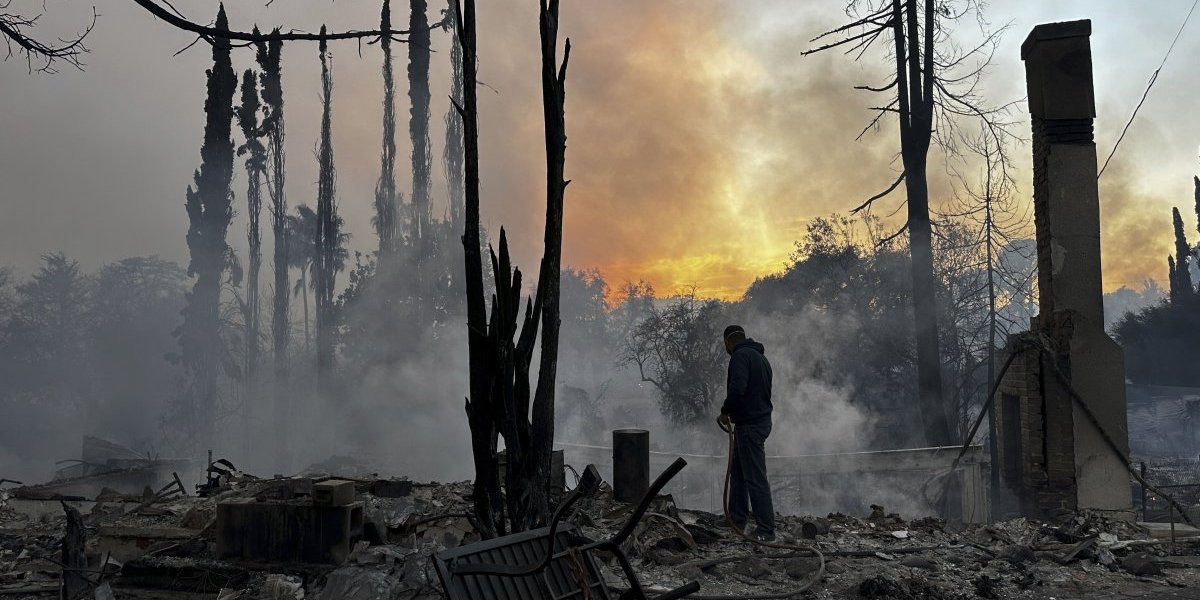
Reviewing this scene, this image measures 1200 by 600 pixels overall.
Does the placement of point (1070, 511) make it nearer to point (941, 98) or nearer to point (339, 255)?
point (941, 98)

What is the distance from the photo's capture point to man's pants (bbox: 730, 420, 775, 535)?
631 cm

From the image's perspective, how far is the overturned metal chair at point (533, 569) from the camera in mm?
2338

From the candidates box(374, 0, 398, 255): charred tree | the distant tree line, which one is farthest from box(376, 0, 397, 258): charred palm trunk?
the distant tree line

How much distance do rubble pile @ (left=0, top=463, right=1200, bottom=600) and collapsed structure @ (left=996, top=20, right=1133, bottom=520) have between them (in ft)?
2.97

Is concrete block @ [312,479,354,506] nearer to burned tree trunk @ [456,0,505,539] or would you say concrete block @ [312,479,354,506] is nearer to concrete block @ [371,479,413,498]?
concrete block @ [371,479,413,498]

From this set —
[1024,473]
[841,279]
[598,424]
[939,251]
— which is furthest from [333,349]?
[1024,473]

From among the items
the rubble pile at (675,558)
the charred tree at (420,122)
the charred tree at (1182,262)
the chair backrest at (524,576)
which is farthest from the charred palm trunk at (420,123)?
the charred tree at (1182,262)

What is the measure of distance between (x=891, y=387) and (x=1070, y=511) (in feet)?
49.2

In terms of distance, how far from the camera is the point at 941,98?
15828 millimetres

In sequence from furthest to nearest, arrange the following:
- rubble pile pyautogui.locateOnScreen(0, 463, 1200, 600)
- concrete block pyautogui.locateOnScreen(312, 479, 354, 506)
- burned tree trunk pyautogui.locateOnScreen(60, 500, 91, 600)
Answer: concrete block pyautogui.locateOnScreen(312, 479, 354, 506)
burned tree trunk pyautogui.locateOnScreen(60, 500, 91, 600)
rubble pile pyautogui.locateOnScreen(0, 463, 1200, 600)

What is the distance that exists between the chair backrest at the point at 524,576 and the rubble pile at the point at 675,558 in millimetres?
2274

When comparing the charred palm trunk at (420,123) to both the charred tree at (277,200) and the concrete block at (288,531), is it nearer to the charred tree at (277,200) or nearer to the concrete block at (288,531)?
the charred tree at (277,200)

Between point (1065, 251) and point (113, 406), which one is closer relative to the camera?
point (1065, 251)

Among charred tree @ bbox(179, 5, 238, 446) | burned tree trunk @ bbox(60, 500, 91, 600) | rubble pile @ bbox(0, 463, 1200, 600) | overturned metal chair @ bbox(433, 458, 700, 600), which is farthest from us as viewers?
charred tree @ bbox(179, 5, 238, 446)
